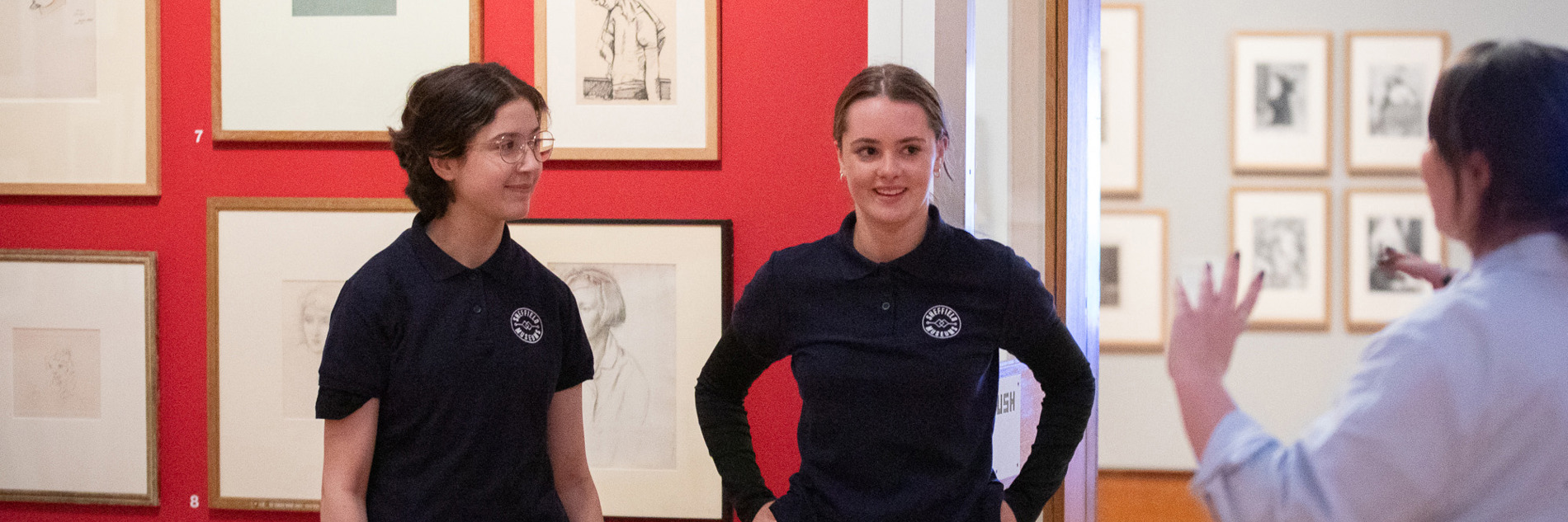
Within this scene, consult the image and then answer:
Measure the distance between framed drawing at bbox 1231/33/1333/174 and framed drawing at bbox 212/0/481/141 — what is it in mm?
3139

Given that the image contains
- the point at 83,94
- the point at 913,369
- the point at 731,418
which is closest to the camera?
the point at 913,369

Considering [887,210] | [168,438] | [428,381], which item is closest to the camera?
[428,381]

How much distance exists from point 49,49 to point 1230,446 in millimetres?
2828

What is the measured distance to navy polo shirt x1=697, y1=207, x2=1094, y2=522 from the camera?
157 cm

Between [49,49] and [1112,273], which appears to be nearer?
[49,49]

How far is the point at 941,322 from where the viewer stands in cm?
161

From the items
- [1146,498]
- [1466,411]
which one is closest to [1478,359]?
[1466,411]

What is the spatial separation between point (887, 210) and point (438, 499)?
2.67 ft

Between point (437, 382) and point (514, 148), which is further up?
point (514, 148)

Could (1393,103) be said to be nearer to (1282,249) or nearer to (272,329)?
(1282,249)

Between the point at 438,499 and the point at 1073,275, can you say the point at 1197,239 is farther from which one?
the point at 438,499

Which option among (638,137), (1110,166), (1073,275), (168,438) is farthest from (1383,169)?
(168,438)

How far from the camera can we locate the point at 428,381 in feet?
4.79

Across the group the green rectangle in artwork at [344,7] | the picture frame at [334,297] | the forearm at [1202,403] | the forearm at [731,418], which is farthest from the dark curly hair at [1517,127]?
the green rectangle in artwork at [344,7]
